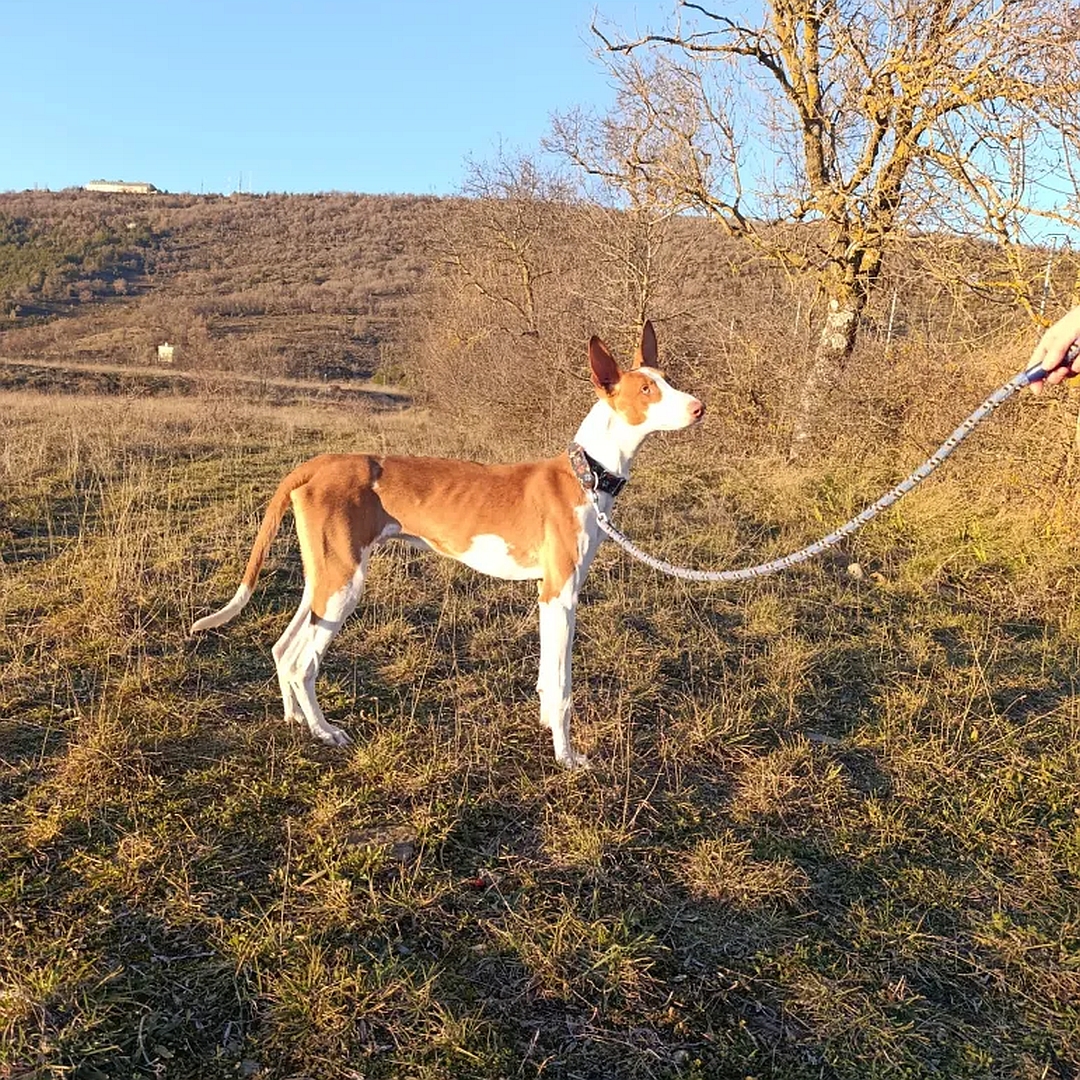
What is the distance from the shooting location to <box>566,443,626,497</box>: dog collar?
4.12 meters

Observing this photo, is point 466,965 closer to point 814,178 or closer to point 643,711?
point 643,711

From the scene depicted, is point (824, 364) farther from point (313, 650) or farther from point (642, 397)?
point (313, 650)

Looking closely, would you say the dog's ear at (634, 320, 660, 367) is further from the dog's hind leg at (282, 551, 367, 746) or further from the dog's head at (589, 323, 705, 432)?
the dog's hind leg at (282, 551, 367, 746)

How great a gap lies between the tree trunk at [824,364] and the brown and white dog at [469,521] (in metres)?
6.86

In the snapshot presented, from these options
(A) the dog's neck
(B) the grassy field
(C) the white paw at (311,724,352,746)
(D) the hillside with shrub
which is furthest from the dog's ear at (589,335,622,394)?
(D) the hillside with shrub

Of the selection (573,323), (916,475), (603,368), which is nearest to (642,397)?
(603,368)

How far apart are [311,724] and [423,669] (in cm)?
91

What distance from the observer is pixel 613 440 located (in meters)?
4.22

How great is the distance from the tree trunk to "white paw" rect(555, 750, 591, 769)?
774cm

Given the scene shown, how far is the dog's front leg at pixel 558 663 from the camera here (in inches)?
155

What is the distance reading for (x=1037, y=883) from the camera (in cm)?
325

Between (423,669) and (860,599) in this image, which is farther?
(860,599)

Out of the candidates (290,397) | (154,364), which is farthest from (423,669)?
(154,364)

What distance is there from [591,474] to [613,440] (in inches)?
9.9
